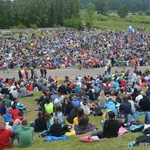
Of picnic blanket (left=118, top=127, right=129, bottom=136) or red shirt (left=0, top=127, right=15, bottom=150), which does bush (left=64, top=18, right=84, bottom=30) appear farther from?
red shirt (left=0, top=127, right=15, bottom=150)

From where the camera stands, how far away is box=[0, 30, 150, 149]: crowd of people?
12453 mm

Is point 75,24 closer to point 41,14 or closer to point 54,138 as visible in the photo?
point 41,14

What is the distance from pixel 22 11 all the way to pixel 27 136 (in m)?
81.2

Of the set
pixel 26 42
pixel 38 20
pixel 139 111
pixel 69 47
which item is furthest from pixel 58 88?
pixel 38 20

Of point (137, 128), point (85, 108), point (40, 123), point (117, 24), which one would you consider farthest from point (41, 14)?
point (137, 128)

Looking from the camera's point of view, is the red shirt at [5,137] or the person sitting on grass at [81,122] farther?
the person sitting on grass at [81,122]

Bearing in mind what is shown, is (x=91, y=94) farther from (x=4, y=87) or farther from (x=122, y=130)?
(x=122, y=130)

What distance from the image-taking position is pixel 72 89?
22922mm

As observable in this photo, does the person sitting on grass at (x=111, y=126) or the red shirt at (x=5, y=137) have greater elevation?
the person sitting on grass at (x=111, y=126)

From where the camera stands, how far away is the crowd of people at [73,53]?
125 feet

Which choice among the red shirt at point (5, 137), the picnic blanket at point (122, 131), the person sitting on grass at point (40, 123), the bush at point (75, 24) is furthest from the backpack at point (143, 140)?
the bush at point (75, 24)

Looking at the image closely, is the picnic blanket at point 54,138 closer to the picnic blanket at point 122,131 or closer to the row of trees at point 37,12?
the picnic blanket at point 122,131

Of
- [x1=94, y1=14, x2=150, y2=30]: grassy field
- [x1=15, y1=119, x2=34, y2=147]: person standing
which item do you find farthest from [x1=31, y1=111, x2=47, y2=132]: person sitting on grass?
[x1=94, y1=14, x2=150, y2=30]: grassy field

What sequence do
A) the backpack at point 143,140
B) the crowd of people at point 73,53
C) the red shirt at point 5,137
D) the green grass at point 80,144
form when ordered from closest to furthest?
the backpack at point 143,140 < the green grass at point 80,144 < the red shirt at point 5,137 < the crowd of people at point 73,53
